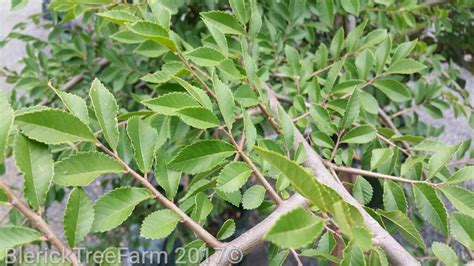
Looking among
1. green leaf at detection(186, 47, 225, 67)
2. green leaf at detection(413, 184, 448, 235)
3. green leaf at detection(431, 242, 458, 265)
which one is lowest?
green leaf at detection(413, 184, 448, 235)

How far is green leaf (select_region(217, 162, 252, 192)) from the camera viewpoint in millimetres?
365

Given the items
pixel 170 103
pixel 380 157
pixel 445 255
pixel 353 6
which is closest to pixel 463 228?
pixel 445 255

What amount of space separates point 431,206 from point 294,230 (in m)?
0.23

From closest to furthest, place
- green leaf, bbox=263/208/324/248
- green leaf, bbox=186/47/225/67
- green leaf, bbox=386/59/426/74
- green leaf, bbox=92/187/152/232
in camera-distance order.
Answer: green leaf, bbox=263/208/324/248 → green leaf, bbox=92/187/152/232 → green leaf, bbox=186/47/225/67 → green leaf, bbox=386/59/426/74

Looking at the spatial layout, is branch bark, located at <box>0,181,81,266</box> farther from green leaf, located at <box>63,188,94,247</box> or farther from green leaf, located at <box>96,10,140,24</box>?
green leaf, located at <box>96,10,140,24</box>

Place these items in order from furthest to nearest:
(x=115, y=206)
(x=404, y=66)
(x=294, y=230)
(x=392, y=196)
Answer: (x=404, y=66) < (x=392, y=196) < (x=115, y=206) < (x=294, y=230)

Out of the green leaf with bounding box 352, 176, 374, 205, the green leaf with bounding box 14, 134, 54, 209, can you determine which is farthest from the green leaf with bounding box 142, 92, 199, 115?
the green leaf with bounding box 352, 176, 374, 205

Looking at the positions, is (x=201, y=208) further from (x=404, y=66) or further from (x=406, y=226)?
(x=404, y=66)

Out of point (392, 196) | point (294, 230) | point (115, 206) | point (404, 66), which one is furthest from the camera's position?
point (404, 66)

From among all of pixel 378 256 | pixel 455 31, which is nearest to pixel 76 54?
pixel 378 256

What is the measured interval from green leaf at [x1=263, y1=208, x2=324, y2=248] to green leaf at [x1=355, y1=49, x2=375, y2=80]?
16.7 inches

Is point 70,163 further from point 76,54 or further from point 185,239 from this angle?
point 185,239

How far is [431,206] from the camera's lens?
0.41 metres

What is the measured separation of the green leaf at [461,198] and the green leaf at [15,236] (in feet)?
1.06
